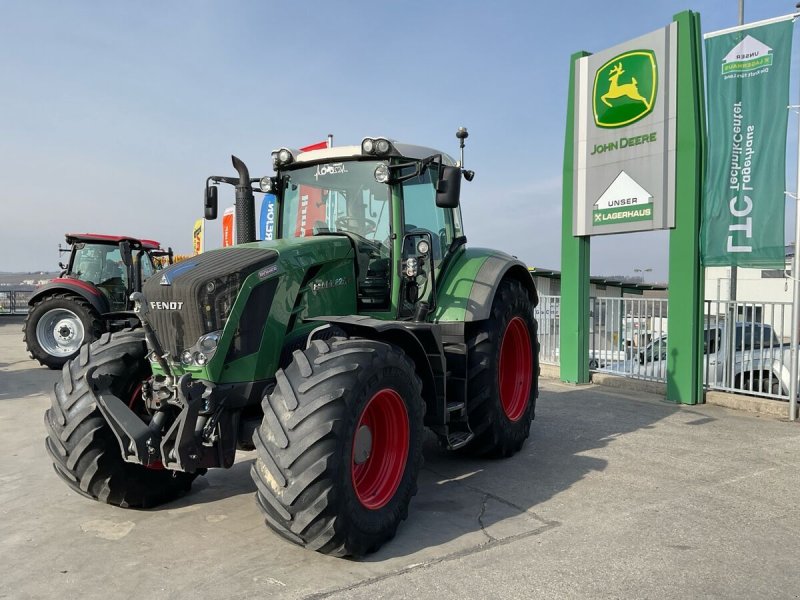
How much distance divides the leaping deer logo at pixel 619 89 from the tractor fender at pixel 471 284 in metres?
4.37

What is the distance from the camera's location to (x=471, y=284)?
5230mm

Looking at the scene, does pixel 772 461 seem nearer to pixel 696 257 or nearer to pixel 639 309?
pixel 696 257

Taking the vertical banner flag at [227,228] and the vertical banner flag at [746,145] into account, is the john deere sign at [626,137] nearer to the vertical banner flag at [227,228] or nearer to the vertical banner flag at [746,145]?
the vertical banner flag at [746,145]

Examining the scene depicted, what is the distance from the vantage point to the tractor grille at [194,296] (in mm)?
3705

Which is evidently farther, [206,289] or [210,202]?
[210,202]

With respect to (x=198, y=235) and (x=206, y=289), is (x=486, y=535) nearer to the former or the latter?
(x=206, y=289)

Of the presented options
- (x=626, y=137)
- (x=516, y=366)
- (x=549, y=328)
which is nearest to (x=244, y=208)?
(x=516, y=366)

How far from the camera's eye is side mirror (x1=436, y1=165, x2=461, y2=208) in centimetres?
435

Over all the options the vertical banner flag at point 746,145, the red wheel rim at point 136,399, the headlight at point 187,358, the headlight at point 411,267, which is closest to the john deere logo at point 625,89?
the vertical banner flag at point 746,145

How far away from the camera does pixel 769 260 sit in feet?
24.6

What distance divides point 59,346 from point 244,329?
938 centimetres

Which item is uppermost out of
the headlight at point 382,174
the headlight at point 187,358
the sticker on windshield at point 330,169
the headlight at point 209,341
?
the sticker on windshield at point 330,169

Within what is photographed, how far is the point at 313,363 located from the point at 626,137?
7151 millimetres

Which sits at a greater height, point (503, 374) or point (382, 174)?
point (382, 174)
